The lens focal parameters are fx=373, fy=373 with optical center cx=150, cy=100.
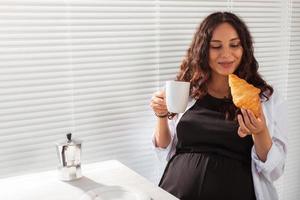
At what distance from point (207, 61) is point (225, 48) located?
11 cm

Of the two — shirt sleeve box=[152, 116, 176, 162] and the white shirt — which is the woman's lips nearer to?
the white shirt

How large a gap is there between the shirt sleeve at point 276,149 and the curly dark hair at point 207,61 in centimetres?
8

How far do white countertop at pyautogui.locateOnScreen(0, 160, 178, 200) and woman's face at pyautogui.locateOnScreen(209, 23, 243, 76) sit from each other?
23.5 inches

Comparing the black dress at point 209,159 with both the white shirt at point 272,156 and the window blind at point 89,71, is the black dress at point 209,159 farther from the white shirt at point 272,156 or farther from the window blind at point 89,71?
the window blind at point 89,71

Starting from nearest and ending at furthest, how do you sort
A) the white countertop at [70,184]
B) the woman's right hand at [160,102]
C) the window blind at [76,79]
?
the white countertop at [70,184], the window blind at [76,79], the woman's right hand at [160,102]

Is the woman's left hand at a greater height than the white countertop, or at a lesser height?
greater

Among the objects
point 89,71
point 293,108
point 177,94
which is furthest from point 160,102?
point 293,108

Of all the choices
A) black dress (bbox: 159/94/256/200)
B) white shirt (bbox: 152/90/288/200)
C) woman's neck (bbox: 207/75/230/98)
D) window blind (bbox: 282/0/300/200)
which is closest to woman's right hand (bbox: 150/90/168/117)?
black dress (bbox: 159/94/256/200)

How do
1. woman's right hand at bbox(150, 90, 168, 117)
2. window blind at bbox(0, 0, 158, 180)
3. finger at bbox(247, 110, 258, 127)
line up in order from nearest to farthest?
finger at bbox(247, 110, 258, 127)
window blind at bbox(0, 0, 158, 180)
woman's right hand at bbox(150, 90, 168, 117)

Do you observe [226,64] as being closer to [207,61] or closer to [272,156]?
[207,61]

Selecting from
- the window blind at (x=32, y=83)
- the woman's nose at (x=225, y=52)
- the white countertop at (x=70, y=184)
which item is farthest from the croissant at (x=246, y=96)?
the window blind at (x=32, y=83)

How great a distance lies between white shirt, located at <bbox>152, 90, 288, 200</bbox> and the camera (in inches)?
57.0

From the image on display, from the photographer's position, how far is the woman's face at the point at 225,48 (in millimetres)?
1552

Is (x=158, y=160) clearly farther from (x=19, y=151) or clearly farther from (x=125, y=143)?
(x=19, y=151)
